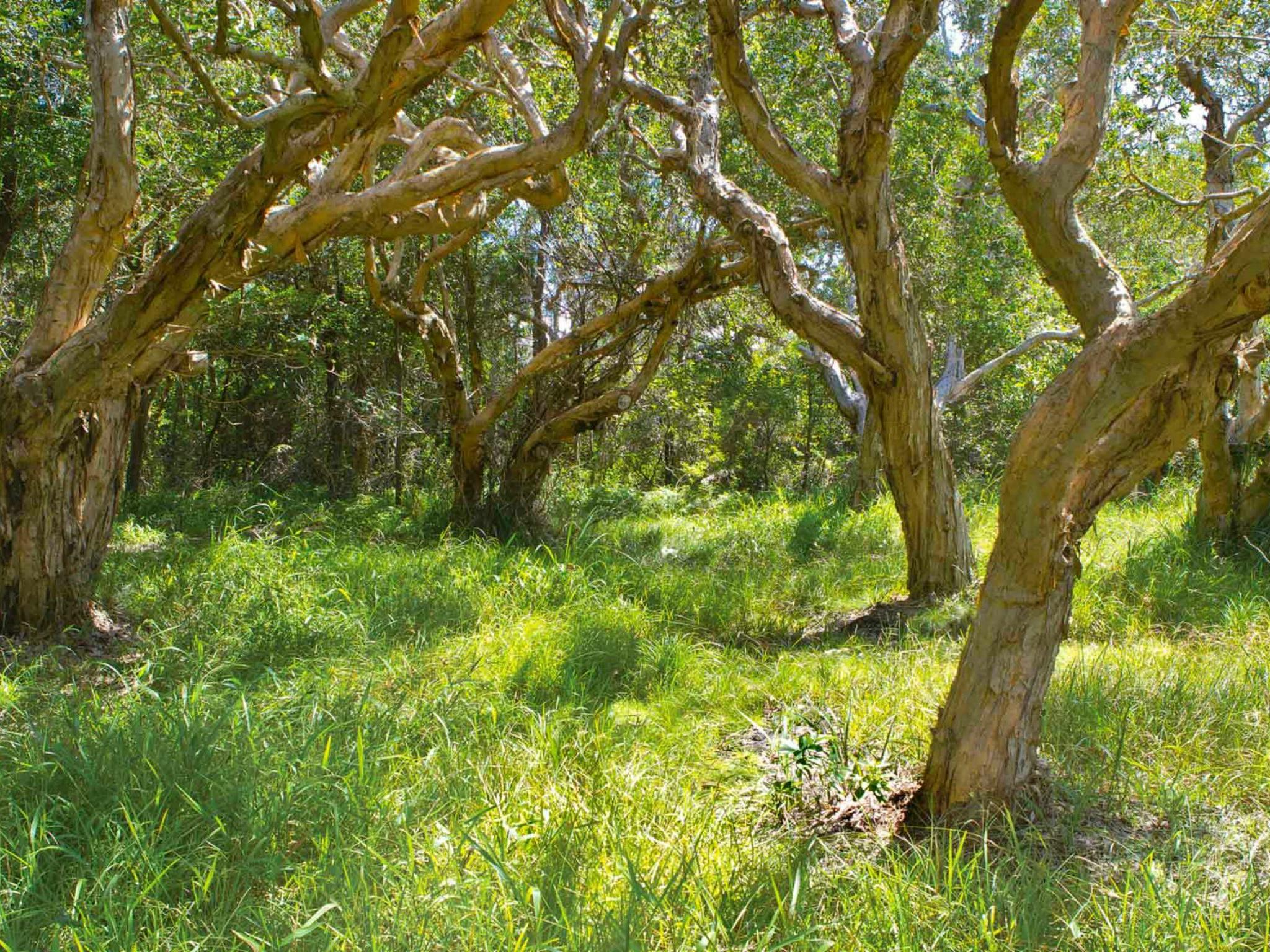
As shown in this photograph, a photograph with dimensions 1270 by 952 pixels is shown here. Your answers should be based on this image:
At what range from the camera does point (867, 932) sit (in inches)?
81.5

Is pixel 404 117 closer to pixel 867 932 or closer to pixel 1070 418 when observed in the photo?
pixel 1070 418

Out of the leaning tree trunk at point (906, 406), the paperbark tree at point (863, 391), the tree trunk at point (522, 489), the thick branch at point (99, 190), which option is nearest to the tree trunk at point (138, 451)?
the tree trunk at point (522, 489)

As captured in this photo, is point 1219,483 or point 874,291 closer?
point 874,291

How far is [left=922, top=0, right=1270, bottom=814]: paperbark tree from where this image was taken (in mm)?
2172

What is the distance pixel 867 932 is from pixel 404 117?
615 centimetres

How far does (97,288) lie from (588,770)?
3.65 meters

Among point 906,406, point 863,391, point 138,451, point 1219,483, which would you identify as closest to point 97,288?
point 906,406

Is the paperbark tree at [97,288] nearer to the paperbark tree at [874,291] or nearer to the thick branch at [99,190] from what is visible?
the thick branch at [99,190]

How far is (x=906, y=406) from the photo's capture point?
16.2ft

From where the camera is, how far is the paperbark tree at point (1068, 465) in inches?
85.5

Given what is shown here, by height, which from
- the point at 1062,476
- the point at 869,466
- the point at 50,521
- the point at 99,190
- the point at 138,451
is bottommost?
the point at 50,521

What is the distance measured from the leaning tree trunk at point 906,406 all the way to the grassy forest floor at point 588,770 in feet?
1.44

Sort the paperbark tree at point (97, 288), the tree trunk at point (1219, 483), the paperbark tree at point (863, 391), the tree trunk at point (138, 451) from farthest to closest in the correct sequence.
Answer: the tree trunk at point (138, 451), the paperbark tree at point (863, 391), the tree trunk at point (1219, 483), the paperbark tree at point (97, 288)

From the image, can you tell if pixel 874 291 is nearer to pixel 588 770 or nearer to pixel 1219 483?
pixel 1219 483
